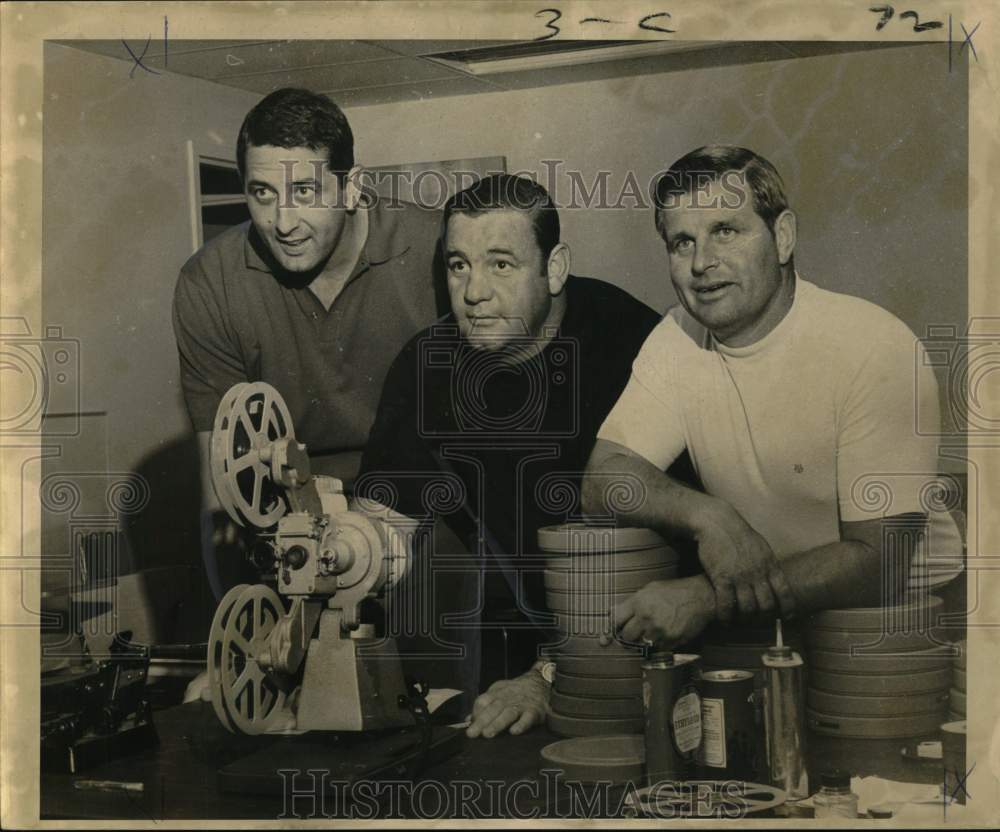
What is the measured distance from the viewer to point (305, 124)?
11.0 ft

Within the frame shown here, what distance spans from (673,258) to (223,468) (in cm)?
130

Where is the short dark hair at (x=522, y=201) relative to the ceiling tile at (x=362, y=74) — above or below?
below

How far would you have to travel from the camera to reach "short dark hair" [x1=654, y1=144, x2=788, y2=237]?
10.5 feet

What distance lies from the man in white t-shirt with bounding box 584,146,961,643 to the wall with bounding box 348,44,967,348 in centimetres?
6

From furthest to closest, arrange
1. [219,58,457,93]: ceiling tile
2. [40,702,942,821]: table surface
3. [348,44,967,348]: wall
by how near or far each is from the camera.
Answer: [219,58,457,93]: ceiling tile
[348,44,967,348]: wall
[40,702,942,821]: table surface

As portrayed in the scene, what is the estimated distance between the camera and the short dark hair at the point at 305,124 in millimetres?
3332

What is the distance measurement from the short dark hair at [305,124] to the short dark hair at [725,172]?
87 cm

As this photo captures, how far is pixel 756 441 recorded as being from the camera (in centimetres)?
321

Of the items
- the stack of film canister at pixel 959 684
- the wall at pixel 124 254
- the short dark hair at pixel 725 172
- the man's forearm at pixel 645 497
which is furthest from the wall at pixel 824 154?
the wall at pixel 124 254

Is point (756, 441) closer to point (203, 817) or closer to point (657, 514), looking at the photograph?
point (657, 514)

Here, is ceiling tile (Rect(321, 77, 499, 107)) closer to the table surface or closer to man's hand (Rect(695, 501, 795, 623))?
man's hand (Rect(695, 501, 795, 623))

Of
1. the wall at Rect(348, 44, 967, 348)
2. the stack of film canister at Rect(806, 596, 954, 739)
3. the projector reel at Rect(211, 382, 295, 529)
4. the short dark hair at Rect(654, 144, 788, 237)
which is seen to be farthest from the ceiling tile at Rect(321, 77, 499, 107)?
the stack of film canister at Rect(806, 596, 954, 739)

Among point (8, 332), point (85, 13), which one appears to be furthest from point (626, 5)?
point (8, 332)

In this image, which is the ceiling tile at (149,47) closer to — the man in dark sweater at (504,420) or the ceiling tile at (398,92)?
the ceiling tile at (398,92)
